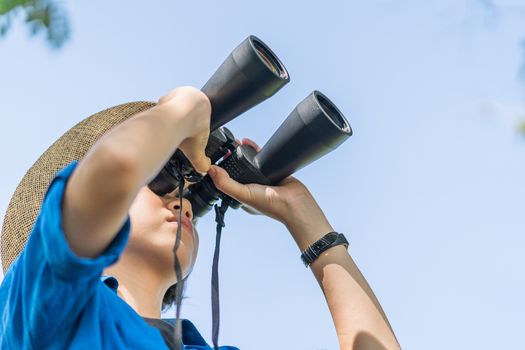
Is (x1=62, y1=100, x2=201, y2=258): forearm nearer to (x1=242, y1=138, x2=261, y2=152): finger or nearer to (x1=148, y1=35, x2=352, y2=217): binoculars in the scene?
(x1=148, y1=35, x2=352, y2=217): binoculars

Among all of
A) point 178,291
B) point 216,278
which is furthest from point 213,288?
point 178,291

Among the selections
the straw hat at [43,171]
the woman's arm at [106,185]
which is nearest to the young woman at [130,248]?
the woman's arm at [106,185]

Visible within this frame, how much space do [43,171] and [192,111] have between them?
95 cm

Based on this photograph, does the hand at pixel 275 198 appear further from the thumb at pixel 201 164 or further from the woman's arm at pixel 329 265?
the thumb at pixel 201 164

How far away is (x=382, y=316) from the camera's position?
2.63 m

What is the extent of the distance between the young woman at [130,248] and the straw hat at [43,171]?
1.05ft

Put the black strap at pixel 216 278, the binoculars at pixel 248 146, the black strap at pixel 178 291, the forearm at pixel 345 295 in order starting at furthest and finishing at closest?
the forearm at pixel 345 295, the binoculars at pixel 248 146, the black strap at pixel 216 278, the black strap at pixel 178 291

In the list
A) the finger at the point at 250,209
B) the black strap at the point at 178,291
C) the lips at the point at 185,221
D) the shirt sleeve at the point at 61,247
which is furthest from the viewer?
the finger at the point at 250,209

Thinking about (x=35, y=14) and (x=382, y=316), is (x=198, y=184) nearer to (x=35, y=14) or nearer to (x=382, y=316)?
(x=382, y=316)

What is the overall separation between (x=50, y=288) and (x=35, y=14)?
25.6 inches

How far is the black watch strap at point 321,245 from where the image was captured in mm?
2717

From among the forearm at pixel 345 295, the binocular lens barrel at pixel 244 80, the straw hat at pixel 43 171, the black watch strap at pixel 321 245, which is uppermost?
the straw hat at pixel 43 171

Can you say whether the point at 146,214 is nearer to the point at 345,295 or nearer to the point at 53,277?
the point at 345,295

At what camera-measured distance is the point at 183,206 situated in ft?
9.02
